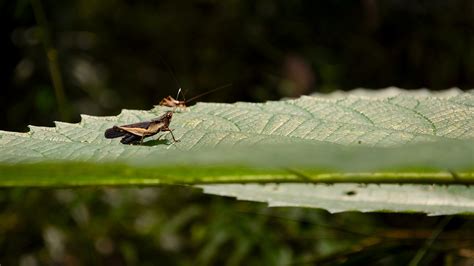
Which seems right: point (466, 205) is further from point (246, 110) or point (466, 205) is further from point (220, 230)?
point (220, 230)

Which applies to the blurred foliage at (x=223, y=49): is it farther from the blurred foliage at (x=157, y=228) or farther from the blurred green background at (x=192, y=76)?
the blurred foliage at (x=157, y=228)

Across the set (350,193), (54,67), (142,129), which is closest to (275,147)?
(350,193)

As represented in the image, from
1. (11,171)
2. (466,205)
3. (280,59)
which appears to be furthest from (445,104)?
(280,59)

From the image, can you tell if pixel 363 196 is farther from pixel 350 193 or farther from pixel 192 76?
pixel 192 76

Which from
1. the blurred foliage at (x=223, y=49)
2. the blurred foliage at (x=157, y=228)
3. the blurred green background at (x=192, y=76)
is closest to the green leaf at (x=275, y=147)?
the blurred green background at (x=192, y=76)

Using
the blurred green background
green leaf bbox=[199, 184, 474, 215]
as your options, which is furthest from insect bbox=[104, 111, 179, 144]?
the blurred green background

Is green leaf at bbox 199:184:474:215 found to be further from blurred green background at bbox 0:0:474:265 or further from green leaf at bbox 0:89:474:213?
blurred green background at bbox 0:0:474:265
